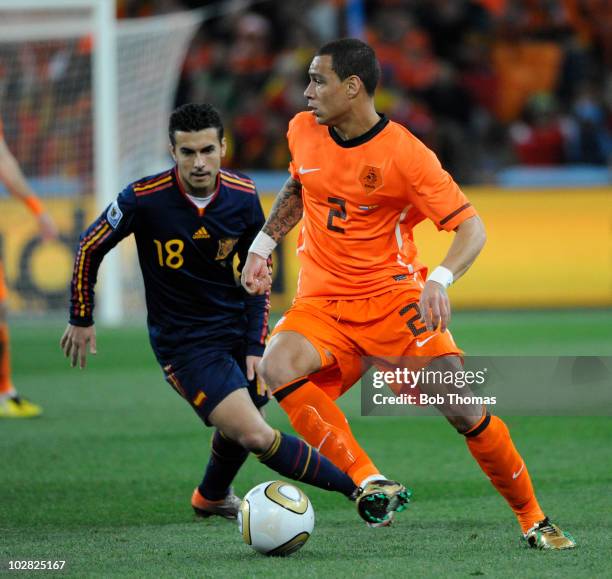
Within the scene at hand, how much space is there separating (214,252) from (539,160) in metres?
12.4

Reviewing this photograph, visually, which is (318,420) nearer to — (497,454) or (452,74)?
(497,454)

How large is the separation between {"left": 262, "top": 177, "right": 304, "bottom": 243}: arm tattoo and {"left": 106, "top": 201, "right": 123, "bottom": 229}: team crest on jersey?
0.62 m

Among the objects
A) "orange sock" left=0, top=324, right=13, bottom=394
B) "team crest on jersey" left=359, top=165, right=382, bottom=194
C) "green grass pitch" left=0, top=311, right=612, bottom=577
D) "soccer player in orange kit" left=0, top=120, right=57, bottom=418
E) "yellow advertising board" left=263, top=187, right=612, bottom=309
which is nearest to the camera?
"green grass pitch" left=0, top=311, right=612, bottom=577

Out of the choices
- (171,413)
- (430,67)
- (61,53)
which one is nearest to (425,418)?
(171,413)

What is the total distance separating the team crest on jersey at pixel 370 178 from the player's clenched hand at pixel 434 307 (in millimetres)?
671

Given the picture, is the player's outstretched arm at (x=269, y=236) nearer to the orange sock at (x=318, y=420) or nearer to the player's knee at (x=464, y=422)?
the orange sock at (x=318, y=420)

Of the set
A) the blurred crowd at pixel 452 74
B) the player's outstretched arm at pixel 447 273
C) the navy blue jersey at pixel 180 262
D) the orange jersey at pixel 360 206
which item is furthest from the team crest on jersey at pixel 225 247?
the blurred crowd at pixel 452 74

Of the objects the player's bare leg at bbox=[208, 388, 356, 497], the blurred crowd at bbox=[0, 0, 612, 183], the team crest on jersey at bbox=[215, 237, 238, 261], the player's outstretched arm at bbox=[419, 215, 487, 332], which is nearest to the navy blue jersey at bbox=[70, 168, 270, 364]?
the team crest on jersey at bbox=[215, 237, 238, 261]

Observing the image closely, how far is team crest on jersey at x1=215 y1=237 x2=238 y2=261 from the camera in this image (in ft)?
18.6

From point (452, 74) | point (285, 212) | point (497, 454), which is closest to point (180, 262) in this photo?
point (285, 212)

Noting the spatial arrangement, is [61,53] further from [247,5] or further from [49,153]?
[247,5]

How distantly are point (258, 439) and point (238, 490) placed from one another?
4.22 ft

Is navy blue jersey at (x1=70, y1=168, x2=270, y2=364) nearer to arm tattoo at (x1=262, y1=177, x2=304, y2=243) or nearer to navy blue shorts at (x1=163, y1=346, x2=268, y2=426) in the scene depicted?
navy blue shorts at (x1=163, y1=346, x2=268, y2=426)

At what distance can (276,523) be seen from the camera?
4.70 m
